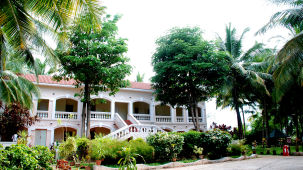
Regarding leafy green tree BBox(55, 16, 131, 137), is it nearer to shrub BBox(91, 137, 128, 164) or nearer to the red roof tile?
the red roof tile

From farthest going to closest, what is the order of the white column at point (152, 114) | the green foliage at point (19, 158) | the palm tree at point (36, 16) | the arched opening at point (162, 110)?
the arched opening at point (162, 110)
the white column at point (152, 114)
the palm tree at point (36, 16)
the green foliage at point (19, 158)

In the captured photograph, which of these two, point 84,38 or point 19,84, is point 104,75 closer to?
point 84,38

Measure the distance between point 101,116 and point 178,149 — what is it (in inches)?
391

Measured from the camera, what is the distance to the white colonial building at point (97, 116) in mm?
17705

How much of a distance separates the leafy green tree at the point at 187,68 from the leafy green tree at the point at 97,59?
13.5ft

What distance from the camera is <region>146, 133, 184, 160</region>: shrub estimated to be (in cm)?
1184

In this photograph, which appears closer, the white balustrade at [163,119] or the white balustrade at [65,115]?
the white balustrade at [65,115]

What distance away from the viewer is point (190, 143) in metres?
13.9

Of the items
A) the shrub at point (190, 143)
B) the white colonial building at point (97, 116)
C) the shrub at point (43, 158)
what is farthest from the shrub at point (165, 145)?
the shrub at point (43, 158)

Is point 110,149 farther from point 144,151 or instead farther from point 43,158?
point 43,158

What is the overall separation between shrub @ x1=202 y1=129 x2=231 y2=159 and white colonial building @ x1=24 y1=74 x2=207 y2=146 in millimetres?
4830

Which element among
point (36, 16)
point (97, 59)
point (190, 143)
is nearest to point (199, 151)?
point (190, 143)

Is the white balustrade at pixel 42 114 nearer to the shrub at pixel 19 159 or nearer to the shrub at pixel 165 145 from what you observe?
the shrub at pixel 165 145

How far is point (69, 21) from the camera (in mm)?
6980
